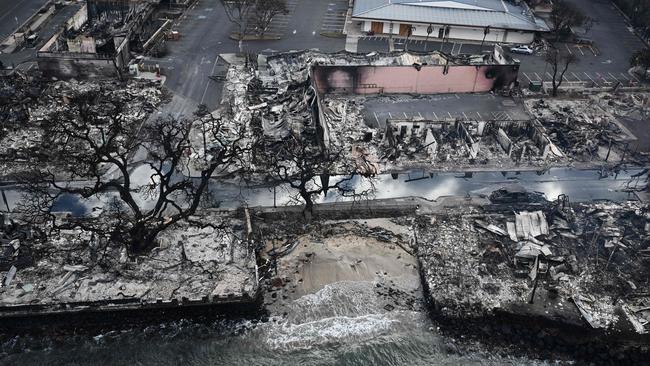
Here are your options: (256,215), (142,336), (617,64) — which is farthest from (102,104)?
(617,64)

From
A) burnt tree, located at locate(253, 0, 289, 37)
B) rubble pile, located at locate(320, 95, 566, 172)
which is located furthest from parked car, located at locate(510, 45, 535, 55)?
burnt tree, located at locate(253, 0, 289, 37)

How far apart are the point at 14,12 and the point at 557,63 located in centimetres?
5850

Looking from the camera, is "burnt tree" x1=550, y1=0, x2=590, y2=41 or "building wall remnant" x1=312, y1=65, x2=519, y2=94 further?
"burnt tree" x1=550, y1=0, x2=590, y2=41

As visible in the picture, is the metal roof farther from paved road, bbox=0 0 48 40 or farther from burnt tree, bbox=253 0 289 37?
paved road, bbox=0 0 48 40

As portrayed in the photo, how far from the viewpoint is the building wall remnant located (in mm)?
50594

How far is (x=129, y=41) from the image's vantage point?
5650 cm

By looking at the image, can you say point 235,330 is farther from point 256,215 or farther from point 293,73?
point 293,73

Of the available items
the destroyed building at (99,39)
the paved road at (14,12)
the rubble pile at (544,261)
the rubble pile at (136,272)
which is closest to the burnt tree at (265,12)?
the destroyed building at (99,39)

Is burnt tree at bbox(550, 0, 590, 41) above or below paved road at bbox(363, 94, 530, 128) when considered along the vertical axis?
above

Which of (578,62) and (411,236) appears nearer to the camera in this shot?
(411,236)

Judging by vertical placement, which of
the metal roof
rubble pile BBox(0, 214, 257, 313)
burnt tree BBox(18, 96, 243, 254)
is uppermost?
the metal roof

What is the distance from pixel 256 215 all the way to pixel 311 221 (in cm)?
354

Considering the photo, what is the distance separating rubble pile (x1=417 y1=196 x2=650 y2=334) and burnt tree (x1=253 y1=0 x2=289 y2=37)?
1398 inches

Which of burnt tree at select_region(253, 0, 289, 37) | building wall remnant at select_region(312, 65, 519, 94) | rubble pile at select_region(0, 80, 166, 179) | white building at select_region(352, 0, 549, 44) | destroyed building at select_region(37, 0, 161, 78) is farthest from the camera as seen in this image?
burnt tree at select_region(253, 0, 289, 37)
